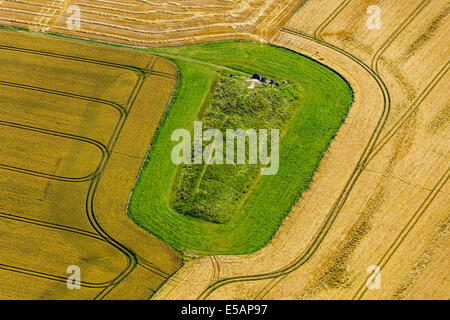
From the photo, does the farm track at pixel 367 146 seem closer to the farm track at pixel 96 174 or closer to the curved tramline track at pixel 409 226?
the curved tramline track at pixel 409 226

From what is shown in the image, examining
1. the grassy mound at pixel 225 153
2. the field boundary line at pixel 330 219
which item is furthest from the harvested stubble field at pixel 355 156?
the grassy mound at pixel 225 153

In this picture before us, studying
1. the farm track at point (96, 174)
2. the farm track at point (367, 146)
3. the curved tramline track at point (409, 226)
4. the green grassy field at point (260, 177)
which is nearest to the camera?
the curved tramline track at point (409, 226)

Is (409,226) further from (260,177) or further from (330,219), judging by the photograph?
(260,177)

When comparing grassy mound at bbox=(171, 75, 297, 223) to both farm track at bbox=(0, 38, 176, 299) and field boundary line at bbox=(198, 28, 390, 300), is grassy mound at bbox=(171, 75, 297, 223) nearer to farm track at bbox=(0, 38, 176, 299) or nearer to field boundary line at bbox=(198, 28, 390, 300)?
field boundary line at bbox=(198, 28, 390, 300)

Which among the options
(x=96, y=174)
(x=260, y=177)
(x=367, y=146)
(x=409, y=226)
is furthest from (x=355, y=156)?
(x=96, y=174)

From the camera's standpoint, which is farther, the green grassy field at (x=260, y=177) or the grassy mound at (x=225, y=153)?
the grassy mound at (x=225, y=153)
